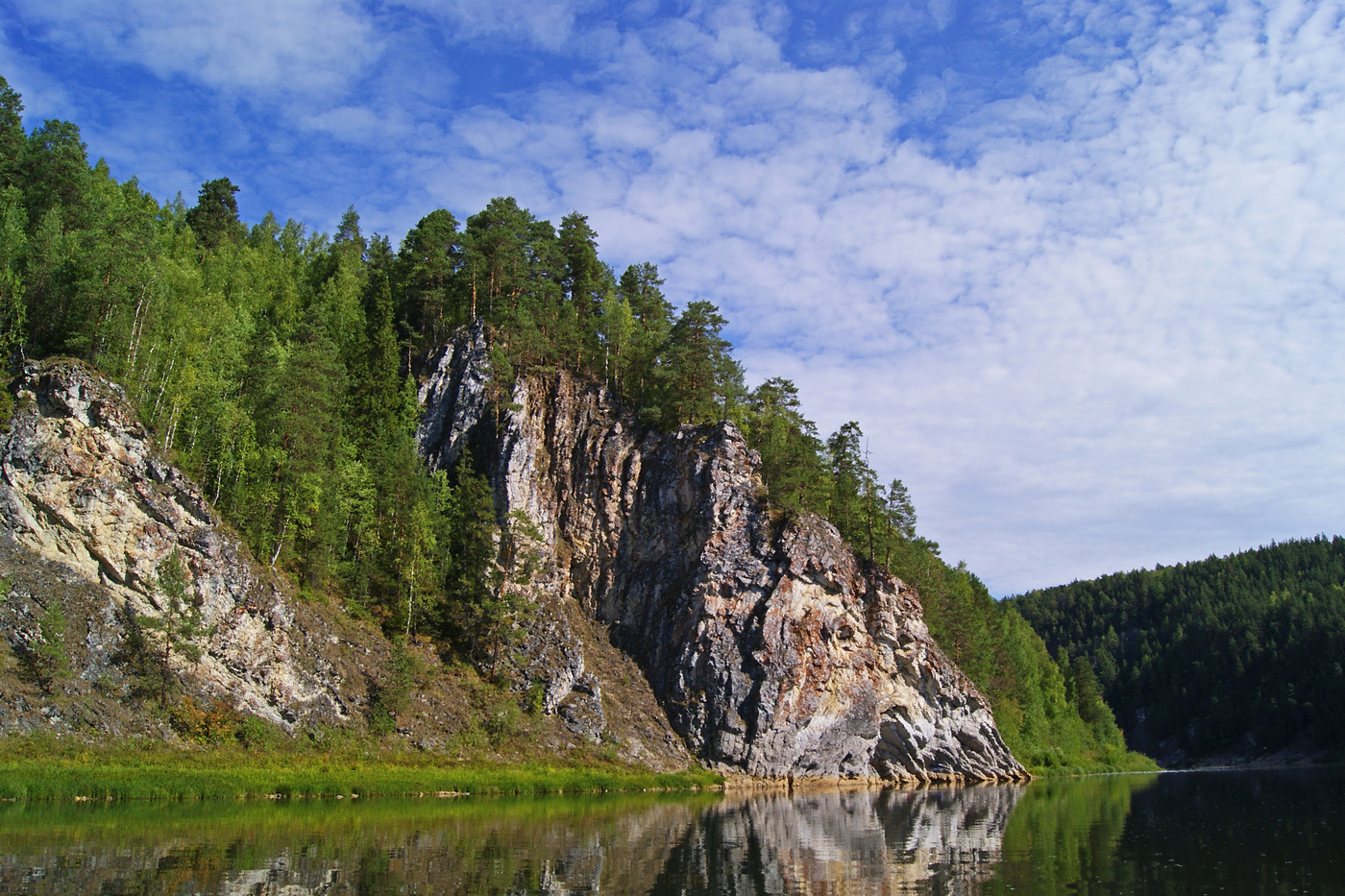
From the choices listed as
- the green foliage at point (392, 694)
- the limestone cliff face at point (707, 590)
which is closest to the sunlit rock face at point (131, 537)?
the green foliage at point (392, 694)

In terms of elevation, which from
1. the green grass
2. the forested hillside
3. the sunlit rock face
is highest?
the forested hillside

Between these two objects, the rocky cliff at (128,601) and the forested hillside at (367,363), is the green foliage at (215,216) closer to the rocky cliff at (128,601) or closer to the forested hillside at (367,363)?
the forested hillside at (367,363)

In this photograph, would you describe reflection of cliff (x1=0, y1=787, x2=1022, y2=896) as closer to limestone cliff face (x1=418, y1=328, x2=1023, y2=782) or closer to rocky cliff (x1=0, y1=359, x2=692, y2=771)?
rocky cliff (x1=0, y1=359, x2=692, y2=771)

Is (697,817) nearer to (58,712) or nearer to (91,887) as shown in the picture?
(91,887)

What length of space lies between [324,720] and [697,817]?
23.1m

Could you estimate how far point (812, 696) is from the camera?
Result: 6594cm

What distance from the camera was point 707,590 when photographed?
6725 centimetres

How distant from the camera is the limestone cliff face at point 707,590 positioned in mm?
64375

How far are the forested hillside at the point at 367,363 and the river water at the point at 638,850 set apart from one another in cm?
2138

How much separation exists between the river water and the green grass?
93.2 inches

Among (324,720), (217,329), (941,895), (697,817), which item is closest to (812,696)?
(697,817)

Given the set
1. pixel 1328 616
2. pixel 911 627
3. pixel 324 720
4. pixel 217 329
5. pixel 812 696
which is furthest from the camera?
pixel 1328 616

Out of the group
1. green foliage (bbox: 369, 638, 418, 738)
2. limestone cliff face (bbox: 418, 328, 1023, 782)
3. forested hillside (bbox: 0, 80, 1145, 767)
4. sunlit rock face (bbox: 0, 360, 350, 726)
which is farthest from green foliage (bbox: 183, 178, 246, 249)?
green foliage (bbox: 369, 638, 418, 738)

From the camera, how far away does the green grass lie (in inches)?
1384
